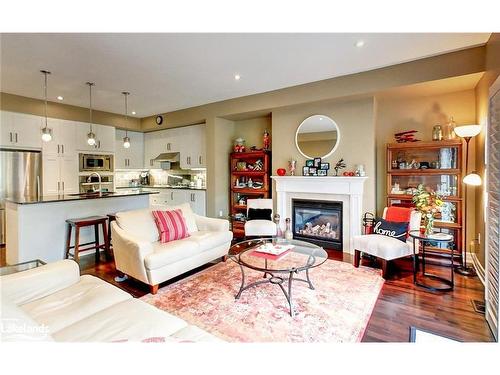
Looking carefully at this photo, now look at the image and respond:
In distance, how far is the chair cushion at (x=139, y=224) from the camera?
3.14 m

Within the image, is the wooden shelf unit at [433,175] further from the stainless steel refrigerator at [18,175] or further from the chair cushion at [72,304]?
the stainless steel refrigerator at [18,175]

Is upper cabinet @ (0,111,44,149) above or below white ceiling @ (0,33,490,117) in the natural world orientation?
below

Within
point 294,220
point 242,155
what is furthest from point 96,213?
point 294,220

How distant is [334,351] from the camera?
993 millimetres

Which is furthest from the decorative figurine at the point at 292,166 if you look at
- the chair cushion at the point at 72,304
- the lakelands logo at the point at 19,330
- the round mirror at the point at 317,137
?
the lakelands logo at the point at 19,330

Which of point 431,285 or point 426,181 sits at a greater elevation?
point 426,181

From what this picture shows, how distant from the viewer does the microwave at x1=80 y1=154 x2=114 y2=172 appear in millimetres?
5637

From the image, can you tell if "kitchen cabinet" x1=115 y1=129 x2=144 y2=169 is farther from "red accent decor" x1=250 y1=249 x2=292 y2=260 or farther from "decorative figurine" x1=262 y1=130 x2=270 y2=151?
"red accent decor" x1=250 y1=249 x2=292 y2=260

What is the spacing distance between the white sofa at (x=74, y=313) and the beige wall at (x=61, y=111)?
4342mm

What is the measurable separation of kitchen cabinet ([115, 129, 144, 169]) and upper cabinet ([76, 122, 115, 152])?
48 cm

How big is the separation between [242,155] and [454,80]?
3560 millimetres

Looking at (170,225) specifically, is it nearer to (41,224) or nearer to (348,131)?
(41,224)

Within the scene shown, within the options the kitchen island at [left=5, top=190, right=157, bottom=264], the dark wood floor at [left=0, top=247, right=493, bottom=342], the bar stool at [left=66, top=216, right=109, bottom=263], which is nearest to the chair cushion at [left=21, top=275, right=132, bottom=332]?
the dark wood floor at [left=0, top=247, right=493, bottom=342]
